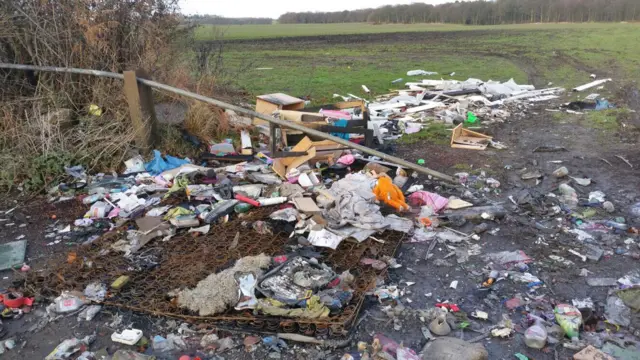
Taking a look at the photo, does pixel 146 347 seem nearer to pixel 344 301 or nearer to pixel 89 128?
pixel 344 301

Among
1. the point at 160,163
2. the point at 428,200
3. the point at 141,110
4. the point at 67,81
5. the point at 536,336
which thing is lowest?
the point at 536,336

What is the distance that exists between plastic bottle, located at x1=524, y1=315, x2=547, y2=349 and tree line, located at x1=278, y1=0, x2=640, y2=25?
50374 mm

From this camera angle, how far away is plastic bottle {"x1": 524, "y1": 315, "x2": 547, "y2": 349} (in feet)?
10.4

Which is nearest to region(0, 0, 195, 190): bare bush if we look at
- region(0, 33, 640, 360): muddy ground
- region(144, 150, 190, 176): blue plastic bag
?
region(144, 150, 190, 176): blue plastic bag

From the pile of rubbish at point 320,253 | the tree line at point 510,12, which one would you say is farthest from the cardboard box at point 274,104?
the tree line at point 510,12

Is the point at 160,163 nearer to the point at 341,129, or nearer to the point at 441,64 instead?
the point at 341,129

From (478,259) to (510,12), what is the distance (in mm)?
55123

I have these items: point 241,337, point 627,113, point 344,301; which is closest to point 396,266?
point 344,301

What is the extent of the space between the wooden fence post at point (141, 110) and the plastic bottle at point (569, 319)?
561 centimetres

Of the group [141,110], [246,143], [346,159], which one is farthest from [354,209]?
[141,110]

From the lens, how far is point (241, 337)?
3.35 m

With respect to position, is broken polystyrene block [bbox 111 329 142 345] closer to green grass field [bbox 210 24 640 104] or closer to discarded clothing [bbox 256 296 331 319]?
discarded clothing [bbox 256 296 331 319]

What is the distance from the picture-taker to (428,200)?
18.0 feet

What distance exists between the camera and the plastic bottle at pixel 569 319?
3297 mm
